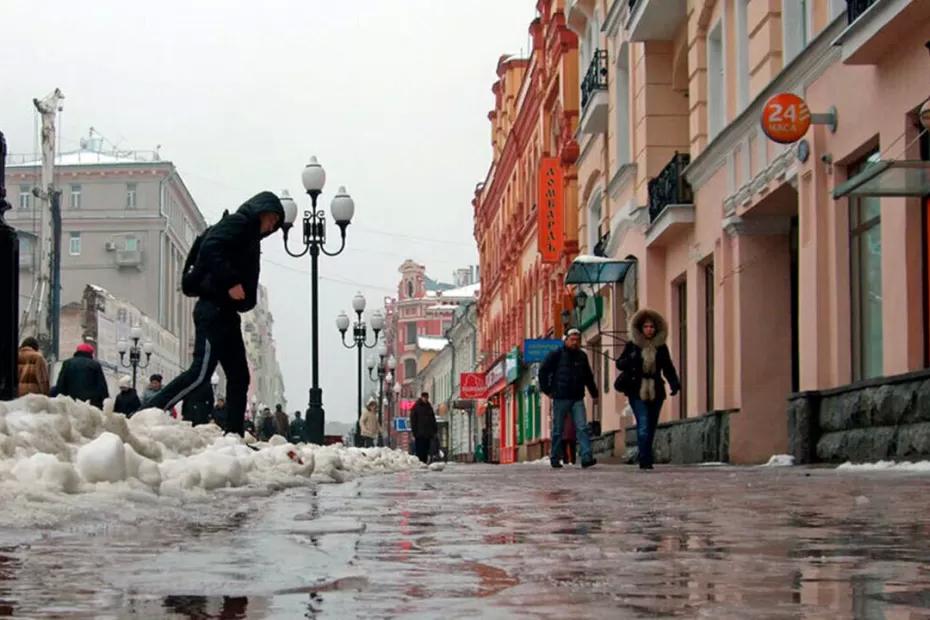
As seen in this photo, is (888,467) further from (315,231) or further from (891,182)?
(315,231)

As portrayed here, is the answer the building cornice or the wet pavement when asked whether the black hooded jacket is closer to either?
the wet pavement

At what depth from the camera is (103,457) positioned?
5.87 m

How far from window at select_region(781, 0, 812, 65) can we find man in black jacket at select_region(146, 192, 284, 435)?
771cm

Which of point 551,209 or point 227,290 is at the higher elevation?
point 551,209

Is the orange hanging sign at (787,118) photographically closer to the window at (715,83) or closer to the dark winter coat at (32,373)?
the window at (715,83)

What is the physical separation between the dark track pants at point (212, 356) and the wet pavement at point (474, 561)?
411cm

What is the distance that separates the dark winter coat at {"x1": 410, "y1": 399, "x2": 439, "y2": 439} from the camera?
100ft

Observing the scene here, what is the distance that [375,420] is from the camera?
116 feet

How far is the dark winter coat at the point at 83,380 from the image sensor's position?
18.1 metres

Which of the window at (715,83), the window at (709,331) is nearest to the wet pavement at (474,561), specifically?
the window at (715,83)

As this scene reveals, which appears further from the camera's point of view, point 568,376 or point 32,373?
point 568,376

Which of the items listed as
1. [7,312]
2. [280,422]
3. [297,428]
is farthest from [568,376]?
[297,428]

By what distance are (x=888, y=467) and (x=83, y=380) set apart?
391 inches

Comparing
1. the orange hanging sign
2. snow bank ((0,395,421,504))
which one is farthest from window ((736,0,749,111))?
snow bank ((0,395,421,504))
